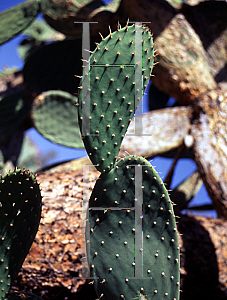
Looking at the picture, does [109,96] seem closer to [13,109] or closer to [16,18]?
[16,18]

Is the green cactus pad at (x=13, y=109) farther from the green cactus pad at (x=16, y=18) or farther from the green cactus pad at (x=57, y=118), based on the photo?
the green cactus pad at (x=16, y=18)

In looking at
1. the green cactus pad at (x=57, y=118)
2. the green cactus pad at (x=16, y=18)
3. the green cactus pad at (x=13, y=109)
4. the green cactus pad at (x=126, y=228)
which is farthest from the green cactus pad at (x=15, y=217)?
the green cactus pad at (x=57, y=118)

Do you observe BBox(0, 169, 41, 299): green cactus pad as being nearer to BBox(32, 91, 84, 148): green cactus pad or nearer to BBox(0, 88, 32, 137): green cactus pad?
BBox(0, 88, 32, 137): green cactus pad

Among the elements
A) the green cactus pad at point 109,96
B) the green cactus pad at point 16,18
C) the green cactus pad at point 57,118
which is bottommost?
the green cactus pad at point 57,118

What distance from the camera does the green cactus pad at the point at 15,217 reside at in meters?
1.01

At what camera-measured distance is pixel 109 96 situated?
92 centimetres

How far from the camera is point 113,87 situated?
36.1 inches

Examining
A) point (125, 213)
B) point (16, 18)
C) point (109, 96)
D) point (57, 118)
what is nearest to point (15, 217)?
point (125, 213)

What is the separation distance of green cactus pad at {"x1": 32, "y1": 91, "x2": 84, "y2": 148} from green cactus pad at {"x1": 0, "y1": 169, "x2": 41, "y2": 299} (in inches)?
58.6

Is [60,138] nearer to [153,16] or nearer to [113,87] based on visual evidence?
[153,16]

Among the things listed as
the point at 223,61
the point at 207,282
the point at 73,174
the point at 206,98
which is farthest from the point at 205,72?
the point at 207,282

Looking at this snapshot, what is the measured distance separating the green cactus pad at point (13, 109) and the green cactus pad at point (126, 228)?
152 centimetres

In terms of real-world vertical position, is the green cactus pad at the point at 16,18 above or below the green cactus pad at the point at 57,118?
above

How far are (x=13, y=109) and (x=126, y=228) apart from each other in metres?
1.64
